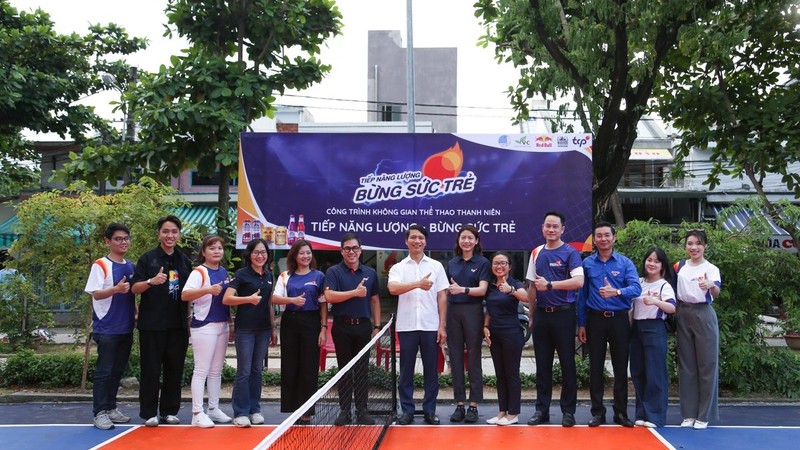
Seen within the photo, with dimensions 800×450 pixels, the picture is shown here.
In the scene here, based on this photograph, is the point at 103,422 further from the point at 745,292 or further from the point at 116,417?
the point at 745,292

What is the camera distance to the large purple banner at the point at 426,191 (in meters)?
9.60

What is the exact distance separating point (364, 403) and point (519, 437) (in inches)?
56.9

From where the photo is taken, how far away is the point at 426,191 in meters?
9.61

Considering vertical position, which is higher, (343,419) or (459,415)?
(343,419)

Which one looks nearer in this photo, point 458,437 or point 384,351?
point 458,437

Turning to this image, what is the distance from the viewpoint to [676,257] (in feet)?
27.1

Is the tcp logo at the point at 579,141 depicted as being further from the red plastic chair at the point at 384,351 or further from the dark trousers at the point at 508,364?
the red plastic chair at the point at 384,351

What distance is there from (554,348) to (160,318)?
3710mm

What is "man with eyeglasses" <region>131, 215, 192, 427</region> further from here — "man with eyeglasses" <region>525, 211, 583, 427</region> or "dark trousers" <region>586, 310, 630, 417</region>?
"dark trousers" <region>586, 310, 630, 417</region>

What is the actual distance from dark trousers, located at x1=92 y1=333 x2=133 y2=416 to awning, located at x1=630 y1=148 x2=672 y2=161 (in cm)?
2086

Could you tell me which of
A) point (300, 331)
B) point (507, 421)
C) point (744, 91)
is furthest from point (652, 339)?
point (744, 91)

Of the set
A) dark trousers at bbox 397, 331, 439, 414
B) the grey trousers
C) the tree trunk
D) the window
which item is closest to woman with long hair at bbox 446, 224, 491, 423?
dark trousers at bbox 397, 331, 439, 414

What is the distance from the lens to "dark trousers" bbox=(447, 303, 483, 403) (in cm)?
700

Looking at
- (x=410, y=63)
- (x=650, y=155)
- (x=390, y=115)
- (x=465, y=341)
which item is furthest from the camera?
(x=390, y=115)
